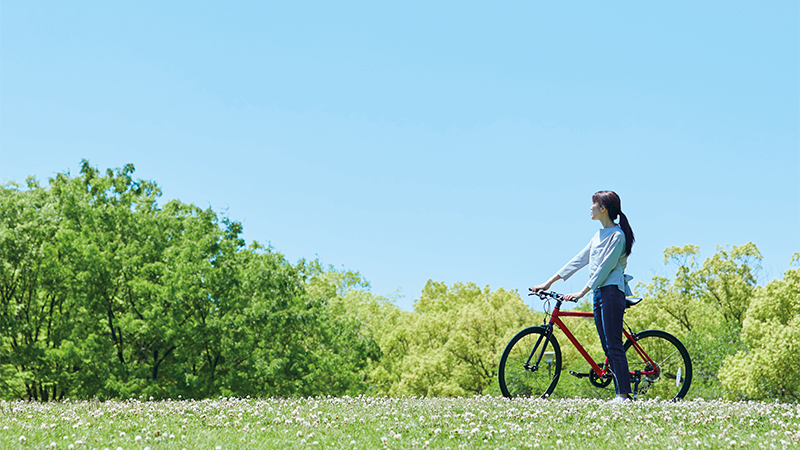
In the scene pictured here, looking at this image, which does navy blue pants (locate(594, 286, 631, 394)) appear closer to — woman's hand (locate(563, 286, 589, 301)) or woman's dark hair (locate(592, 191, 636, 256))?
woman's hand (locate(563, 286, 589, 301))

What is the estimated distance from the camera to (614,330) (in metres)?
9.26

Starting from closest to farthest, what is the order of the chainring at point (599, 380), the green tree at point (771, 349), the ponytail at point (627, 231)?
the ponytail at point (627, 231) → the chainring at point (599, 380) → the green tree at point (771, 349)

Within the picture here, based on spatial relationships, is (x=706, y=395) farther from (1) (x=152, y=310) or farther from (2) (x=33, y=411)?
(2) (x=33, y=411)

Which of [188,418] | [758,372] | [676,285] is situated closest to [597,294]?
[188,418]

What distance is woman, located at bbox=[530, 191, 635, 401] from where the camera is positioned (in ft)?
30.3

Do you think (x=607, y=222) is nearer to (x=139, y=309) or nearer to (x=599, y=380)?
(x=599, y=380)

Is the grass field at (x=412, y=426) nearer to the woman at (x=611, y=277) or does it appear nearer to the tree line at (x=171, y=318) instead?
the woman at (x=611, y=277)

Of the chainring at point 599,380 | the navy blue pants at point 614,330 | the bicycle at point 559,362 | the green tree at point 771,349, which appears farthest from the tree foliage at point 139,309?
the navy blue pants at point 614,330

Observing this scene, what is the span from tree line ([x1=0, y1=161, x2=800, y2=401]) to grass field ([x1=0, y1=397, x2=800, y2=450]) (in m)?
21.8

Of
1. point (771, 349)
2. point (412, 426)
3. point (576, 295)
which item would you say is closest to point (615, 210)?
point (576, 295)

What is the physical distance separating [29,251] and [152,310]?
8.44 m

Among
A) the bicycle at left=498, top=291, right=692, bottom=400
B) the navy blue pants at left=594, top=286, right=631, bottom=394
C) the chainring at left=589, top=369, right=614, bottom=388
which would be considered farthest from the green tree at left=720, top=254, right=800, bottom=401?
the navy blue pants at left=594, top=286, right=631, bottom=394

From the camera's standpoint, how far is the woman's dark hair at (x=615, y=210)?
9469 mm

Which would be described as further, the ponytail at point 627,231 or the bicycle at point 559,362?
the bicycle at point 559,362
